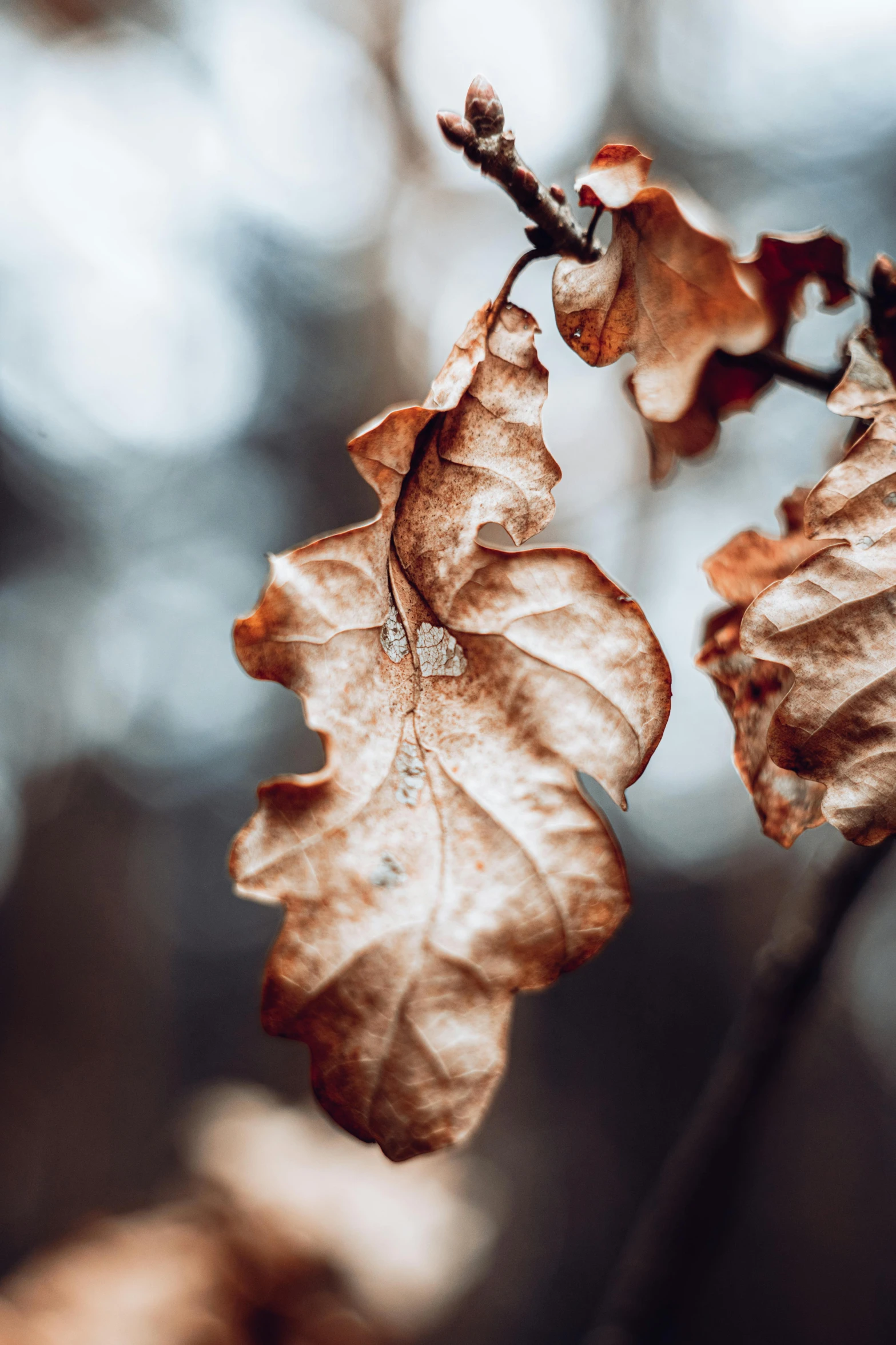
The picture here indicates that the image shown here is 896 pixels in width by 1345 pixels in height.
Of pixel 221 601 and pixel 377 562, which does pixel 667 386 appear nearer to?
pixel 377 562

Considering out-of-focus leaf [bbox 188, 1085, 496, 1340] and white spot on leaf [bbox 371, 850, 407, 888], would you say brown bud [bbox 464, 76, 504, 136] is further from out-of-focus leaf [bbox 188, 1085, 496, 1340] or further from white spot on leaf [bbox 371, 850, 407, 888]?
out-of-focus leaf [bbox 188, 1085, 496, 1340]

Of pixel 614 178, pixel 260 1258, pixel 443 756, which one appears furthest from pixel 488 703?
pixel 260 1258

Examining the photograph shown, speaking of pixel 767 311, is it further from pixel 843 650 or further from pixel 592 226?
pixel 843 650

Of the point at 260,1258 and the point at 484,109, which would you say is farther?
the point at 260,1258

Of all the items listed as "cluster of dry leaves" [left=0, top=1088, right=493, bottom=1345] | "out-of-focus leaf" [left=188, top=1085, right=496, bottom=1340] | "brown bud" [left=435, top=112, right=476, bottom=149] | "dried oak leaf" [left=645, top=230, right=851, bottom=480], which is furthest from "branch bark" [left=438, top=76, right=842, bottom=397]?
"cluster of dry leaves" [left=0, top=1088, right=493, bottom=1345]

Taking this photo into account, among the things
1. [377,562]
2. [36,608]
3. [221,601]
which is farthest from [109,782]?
[377,562]

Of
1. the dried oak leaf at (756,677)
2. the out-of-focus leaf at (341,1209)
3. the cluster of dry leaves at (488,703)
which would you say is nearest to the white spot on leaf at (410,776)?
the cluster of dry leaves at (488,703)
